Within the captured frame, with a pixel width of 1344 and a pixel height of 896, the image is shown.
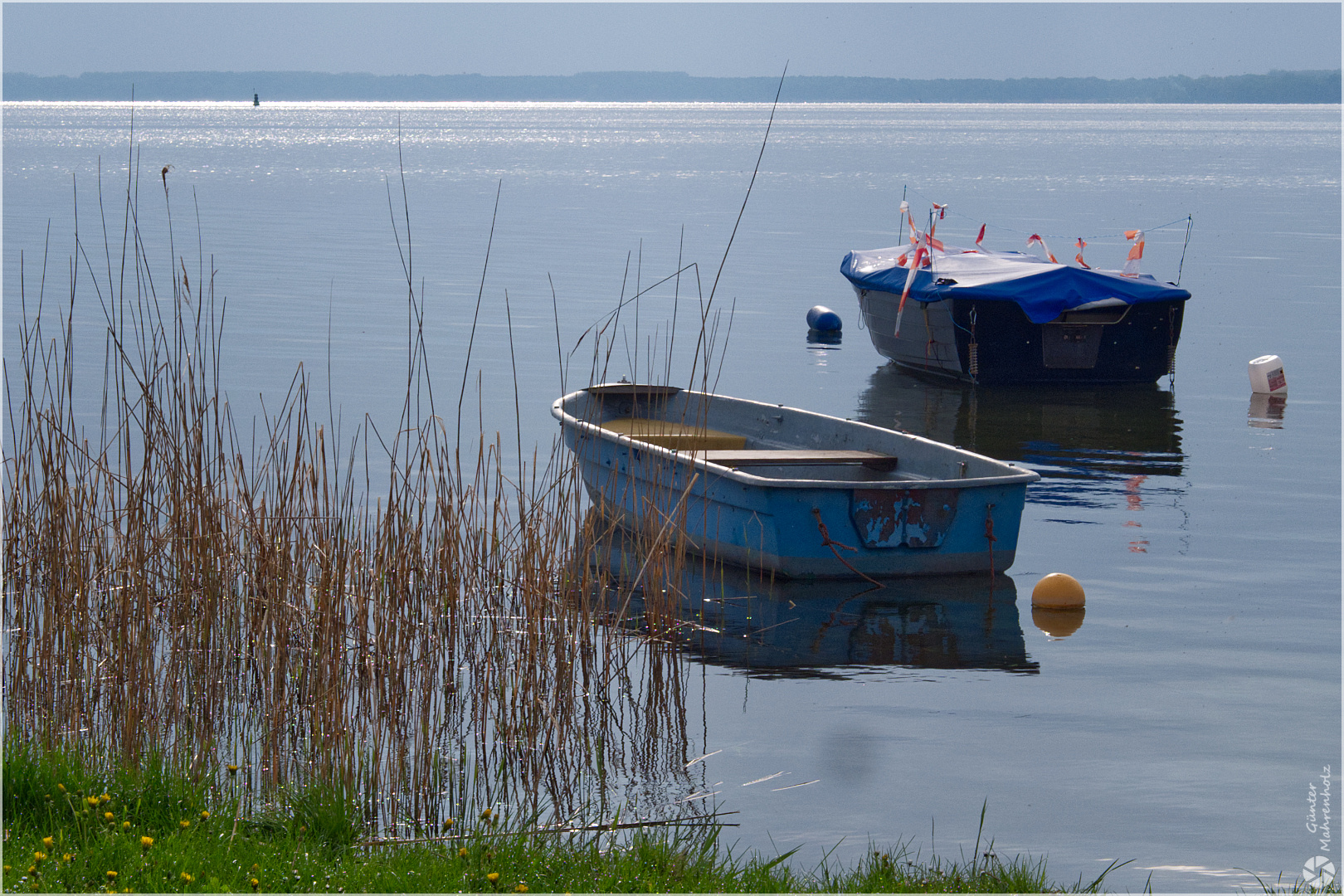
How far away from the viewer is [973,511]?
890 centimetres

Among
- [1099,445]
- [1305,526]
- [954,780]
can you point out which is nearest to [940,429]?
[1099,445]

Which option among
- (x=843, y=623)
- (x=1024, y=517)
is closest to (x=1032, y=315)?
(x=1024, y=517)

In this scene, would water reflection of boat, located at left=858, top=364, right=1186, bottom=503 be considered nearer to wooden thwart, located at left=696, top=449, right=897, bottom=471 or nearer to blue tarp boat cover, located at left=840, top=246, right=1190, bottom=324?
blue tarp boat cover, located at left=840, top=246, right=1190, bottom=324

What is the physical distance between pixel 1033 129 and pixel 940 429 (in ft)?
521

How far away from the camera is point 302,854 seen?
4.54 m

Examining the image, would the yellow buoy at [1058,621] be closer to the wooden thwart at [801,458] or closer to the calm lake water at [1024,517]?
the calm lake water at [1024,517]

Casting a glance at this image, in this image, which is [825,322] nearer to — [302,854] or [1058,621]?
[1058,621]

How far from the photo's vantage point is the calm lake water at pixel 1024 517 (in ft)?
20.2

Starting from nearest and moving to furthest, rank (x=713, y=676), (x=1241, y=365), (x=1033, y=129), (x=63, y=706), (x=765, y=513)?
1. (x=63, y=706)
2. (x=713, y=676)
3. (x=765, y=513)
4. (x=1241, y=365)
5. (x=1033, y=129)

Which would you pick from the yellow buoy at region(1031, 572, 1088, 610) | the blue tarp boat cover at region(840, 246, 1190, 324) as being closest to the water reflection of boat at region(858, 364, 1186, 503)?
the blue tarp boat cover at region(840, 246, 1190, 324)

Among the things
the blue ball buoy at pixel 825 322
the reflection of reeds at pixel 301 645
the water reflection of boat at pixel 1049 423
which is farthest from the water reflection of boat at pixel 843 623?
the blue ball buoy at pixel 825 322

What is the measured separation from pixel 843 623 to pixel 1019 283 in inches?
352

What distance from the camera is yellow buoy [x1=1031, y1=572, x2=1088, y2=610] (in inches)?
356

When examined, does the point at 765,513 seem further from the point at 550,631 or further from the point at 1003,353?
the point at 1003,353
